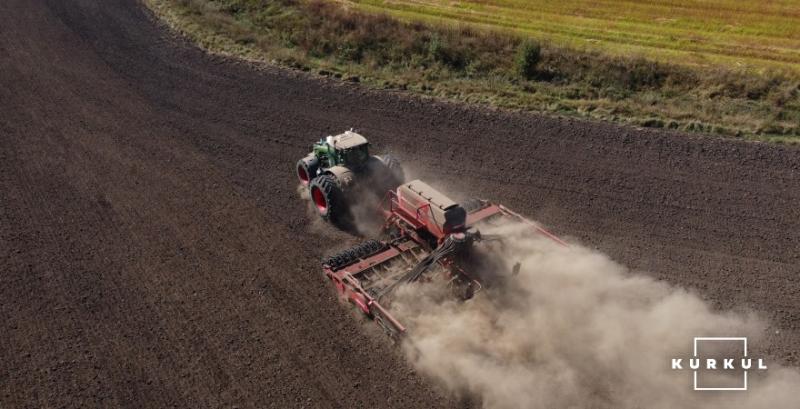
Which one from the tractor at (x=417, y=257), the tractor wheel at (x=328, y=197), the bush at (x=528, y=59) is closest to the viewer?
the tractor at (x=417, y=257)

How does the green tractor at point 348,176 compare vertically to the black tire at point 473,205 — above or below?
above

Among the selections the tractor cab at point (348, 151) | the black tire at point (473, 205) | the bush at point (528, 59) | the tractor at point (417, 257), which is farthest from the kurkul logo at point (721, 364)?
the bush at point (528, 59)

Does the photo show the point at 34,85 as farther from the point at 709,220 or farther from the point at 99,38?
the point at 709,220

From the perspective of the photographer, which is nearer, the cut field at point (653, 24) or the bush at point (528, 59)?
the bush at point (528, 59)

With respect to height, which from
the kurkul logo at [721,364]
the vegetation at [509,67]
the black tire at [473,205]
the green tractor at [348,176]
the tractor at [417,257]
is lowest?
the kurkul logo at [721,364]

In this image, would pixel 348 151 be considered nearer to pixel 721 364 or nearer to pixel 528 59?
pixel 721 364

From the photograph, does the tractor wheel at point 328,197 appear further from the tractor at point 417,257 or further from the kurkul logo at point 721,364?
the kurkul logo at point 721,364

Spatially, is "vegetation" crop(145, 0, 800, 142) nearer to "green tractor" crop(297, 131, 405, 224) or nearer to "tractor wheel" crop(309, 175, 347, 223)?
"green tractor" crop(297, 131, 405, 224)
